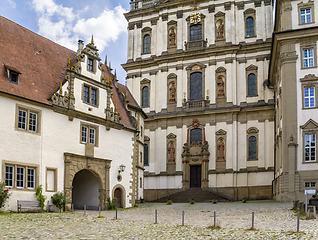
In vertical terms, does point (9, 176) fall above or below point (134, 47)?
below

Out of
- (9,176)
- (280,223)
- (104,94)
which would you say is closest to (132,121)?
(104,94)

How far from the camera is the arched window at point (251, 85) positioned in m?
48.9

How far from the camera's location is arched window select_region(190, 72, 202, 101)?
51.0 meters

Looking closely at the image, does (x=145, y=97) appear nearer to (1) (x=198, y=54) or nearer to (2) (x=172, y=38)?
(2) (x=172, y=38)

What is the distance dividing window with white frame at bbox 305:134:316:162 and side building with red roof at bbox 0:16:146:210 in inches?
514

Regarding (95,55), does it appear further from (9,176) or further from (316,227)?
(316,227)

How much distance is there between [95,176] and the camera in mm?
30641

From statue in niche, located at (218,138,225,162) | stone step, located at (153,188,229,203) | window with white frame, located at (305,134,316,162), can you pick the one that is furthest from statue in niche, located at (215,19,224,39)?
window with white frame, located at (305,134,316,162)

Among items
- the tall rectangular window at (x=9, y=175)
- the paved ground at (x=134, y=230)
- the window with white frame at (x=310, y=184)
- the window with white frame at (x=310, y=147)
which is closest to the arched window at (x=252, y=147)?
the window with white frame at (x=310, y=147)

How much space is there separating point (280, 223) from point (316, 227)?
260 cm

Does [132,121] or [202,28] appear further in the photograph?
[202,28]

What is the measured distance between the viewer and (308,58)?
33844 millimetres

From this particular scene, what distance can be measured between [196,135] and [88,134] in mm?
22313

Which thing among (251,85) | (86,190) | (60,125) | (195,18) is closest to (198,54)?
(195,18)
